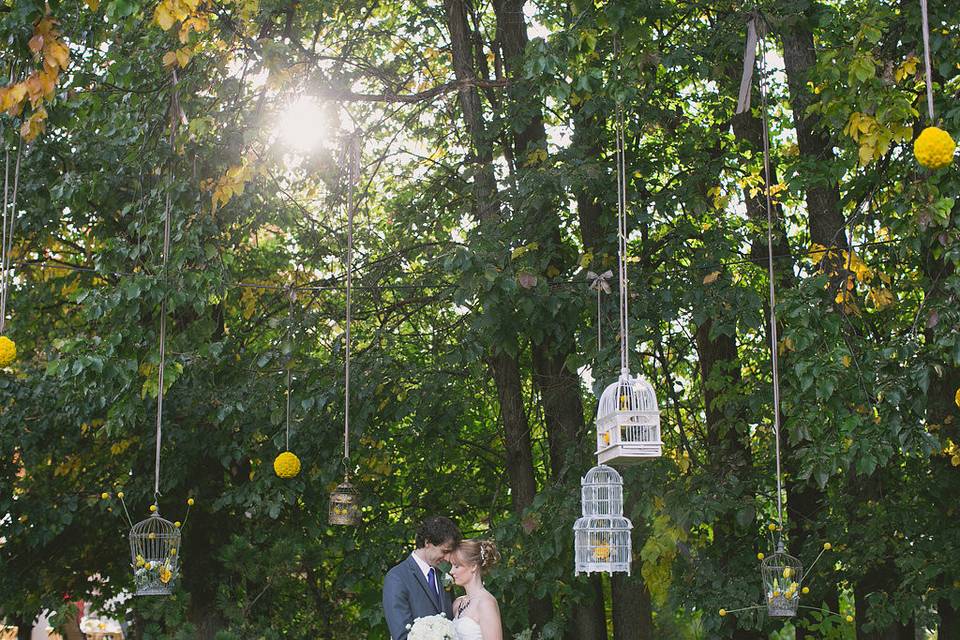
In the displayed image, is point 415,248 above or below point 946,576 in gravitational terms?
above

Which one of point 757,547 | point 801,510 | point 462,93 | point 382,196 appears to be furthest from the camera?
point 382,196

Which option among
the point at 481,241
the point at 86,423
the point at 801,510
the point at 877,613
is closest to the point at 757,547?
the point at 877,613

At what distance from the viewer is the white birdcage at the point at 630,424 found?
479 cm

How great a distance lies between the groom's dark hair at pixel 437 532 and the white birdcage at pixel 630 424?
712 millimetres

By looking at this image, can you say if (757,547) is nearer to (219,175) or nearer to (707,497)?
(707,497)

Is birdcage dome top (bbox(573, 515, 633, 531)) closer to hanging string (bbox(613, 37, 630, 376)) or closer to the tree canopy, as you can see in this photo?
the tree canopy

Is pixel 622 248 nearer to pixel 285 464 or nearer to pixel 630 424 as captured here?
pixel 630 424

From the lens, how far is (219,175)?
6512mm

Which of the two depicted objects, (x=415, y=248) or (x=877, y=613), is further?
(x=415, y=248)

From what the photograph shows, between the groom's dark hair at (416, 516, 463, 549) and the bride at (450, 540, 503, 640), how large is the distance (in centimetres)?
9

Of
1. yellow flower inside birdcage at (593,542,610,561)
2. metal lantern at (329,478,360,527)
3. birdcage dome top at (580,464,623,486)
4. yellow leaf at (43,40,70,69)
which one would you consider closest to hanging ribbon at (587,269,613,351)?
birdcage dome top at (580,464,623,486)

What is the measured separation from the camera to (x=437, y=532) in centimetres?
492

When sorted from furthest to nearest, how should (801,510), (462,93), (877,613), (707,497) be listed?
(801,510) → (462,93) → (877,613) → (707,497)

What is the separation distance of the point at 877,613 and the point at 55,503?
5672 millimetres
